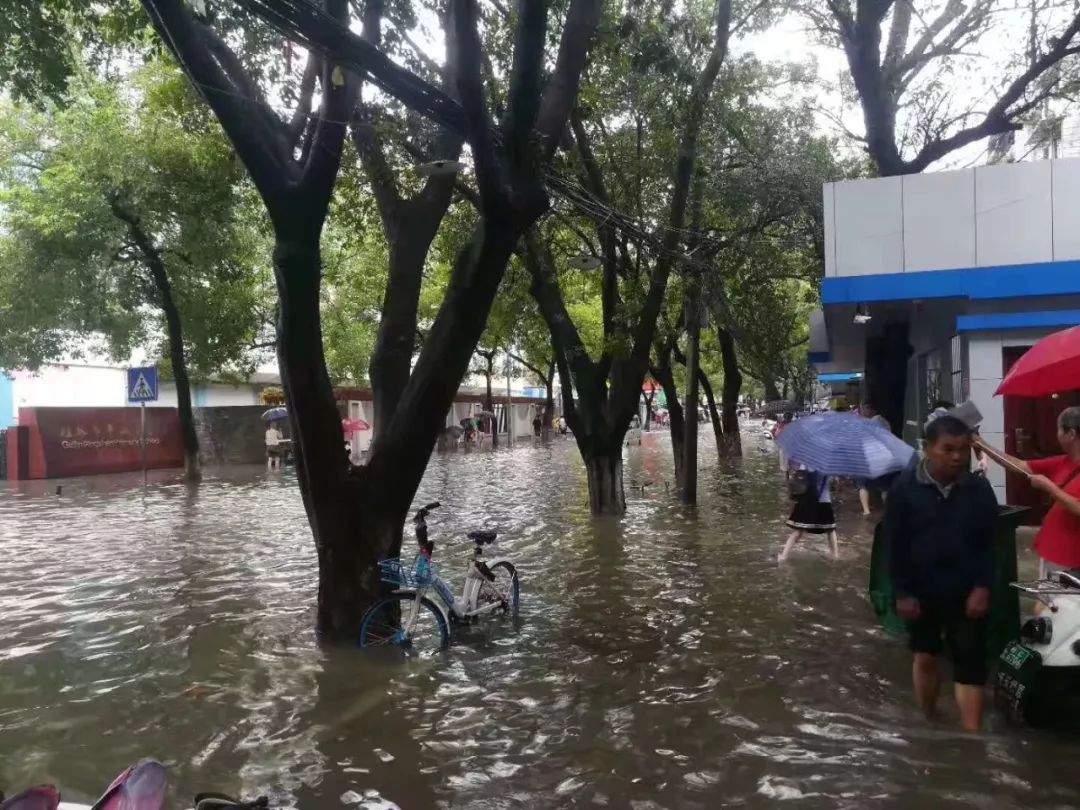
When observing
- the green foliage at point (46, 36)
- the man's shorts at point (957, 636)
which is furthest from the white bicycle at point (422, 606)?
the green foliage at point (46, 36)

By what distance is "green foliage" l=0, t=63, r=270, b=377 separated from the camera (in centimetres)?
1617

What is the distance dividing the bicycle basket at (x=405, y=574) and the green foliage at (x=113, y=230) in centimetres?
1016

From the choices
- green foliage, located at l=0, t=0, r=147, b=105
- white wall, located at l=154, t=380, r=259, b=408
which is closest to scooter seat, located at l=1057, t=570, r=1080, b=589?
green foliage, located at l=0, t=0, r=147, b=105

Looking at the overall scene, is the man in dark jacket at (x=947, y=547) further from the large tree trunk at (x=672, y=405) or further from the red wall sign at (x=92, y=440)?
the red wall sign at (x=92, y=440)

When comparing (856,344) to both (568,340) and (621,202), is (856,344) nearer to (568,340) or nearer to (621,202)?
(621,202)

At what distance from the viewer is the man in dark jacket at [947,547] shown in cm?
389

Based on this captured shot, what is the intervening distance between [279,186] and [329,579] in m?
2.80

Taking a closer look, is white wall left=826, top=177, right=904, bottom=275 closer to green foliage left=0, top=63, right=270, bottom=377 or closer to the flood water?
the flood water

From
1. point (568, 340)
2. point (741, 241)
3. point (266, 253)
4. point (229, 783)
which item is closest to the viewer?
point (229, 783)

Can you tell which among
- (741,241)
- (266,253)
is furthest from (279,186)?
(266,253)

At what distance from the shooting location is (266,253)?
22.7 meters

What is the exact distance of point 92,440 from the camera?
79.7 feet

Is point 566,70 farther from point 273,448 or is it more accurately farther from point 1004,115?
point 273,448

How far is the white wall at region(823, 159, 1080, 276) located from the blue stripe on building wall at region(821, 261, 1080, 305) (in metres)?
0.12
